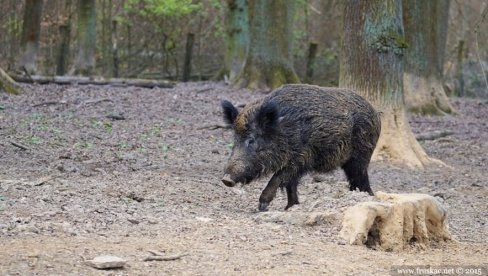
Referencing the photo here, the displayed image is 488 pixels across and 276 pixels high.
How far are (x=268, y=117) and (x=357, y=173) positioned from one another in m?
1.59

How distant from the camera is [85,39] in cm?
2455

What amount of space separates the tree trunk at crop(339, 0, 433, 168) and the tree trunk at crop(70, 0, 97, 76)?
13.0 m

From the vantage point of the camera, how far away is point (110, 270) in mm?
5500

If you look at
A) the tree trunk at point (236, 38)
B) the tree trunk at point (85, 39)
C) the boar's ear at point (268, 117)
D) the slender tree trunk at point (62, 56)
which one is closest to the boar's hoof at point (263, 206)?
the boar's ear at point (268, 117)

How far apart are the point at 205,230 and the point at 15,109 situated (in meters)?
8.96

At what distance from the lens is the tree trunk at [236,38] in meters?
25.0

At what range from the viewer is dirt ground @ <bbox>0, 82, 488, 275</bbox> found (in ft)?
19.7

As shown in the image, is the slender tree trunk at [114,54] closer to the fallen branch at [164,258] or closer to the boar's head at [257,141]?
the boar's head at [257,141]

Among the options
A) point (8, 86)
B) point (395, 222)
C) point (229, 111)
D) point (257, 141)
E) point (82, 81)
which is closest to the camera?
point (395, 222)

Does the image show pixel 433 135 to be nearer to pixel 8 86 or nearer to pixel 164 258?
pixel 8 86

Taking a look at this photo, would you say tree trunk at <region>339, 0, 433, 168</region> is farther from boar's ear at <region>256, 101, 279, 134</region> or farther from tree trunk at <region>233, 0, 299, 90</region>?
tree trunk at <region>233, 0, 299, 90</region>

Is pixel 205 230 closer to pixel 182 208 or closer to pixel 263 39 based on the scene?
pixel 182 208

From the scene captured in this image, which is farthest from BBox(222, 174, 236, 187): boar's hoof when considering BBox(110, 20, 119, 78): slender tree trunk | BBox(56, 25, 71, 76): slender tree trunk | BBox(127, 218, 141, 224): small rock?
BBox(110, 20, 119, 78): slender tree trunk

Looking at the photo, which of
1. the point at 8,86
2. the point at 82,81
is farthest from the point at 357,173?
the point at 82,81
